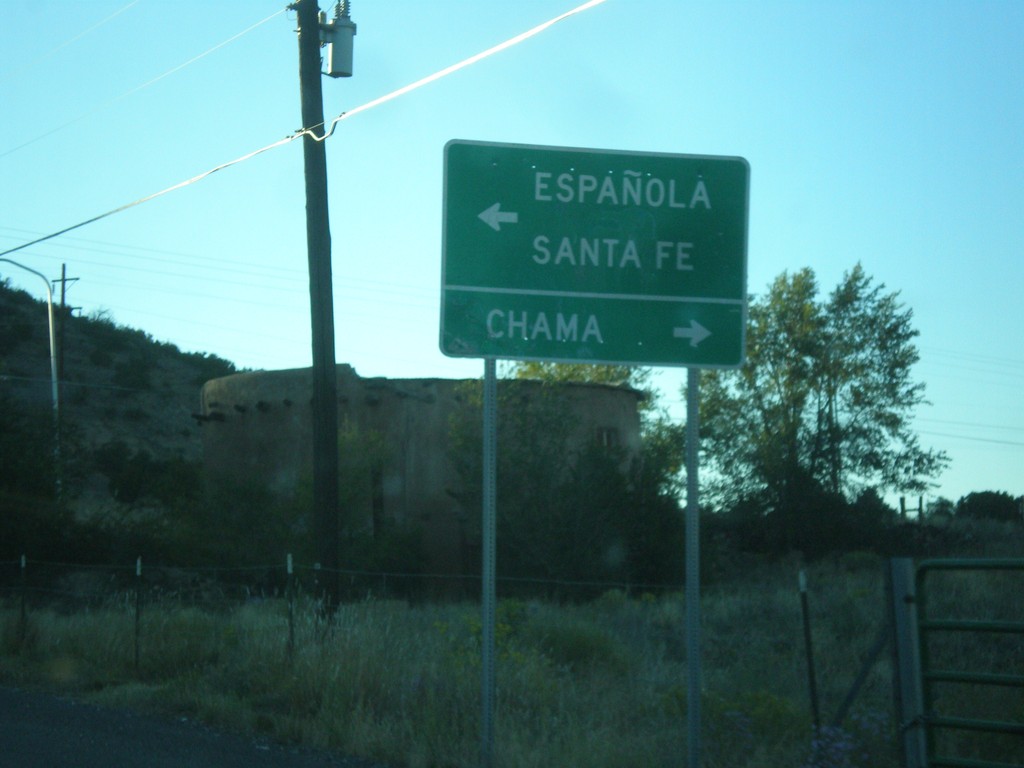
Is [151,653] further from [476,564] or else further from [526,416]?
[476,564]

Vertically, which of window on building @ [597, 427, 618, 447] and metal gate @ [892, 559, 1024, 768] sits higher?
window on building @ [597, 427, 618, 447]

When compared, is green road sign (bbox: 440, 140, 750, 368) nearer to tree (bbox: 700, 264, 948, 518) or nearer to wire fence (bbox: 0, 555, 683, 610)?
wire fence (bbox: 0, 555, 683, 610)

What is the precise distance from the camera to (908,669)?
5.84 meters

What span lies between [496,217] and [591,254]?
2.09 feet

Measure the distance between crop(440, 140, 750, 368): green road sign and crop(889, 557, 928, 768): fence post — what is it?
6.07ft

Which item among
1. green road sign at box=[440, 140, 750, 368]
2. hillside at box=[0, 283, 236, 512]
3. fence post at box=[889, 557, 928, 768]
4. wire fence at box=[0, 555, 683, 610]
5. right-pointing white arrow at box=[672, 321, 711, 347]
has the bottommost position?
wire fence at box=[0, 555, 683, 610]

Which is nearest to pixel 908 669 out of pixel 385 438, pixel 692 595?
pixel 692 595

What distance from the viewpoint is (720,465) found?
3844cm

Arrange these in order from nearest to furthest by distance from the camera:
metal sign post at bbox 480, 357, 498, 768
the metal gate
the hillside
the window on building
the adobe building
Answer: the metal gate
metal sign post at bbox 480, 357, 498, 768
the adobe building
the window on building
the hillside

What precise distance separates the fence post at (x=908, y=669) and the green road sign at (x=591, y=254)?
185 cm

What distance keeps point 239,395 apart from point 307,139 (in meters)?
26.0

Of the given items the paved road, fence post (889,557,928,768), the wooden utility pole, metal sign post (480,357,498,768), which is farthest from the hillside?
fence post (889,557,928,768)

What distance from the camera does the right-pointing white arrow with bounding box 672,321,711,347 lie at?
720cm

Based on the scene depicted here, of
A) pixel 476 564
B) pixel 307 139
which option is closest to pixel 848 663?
pixel 307 139
